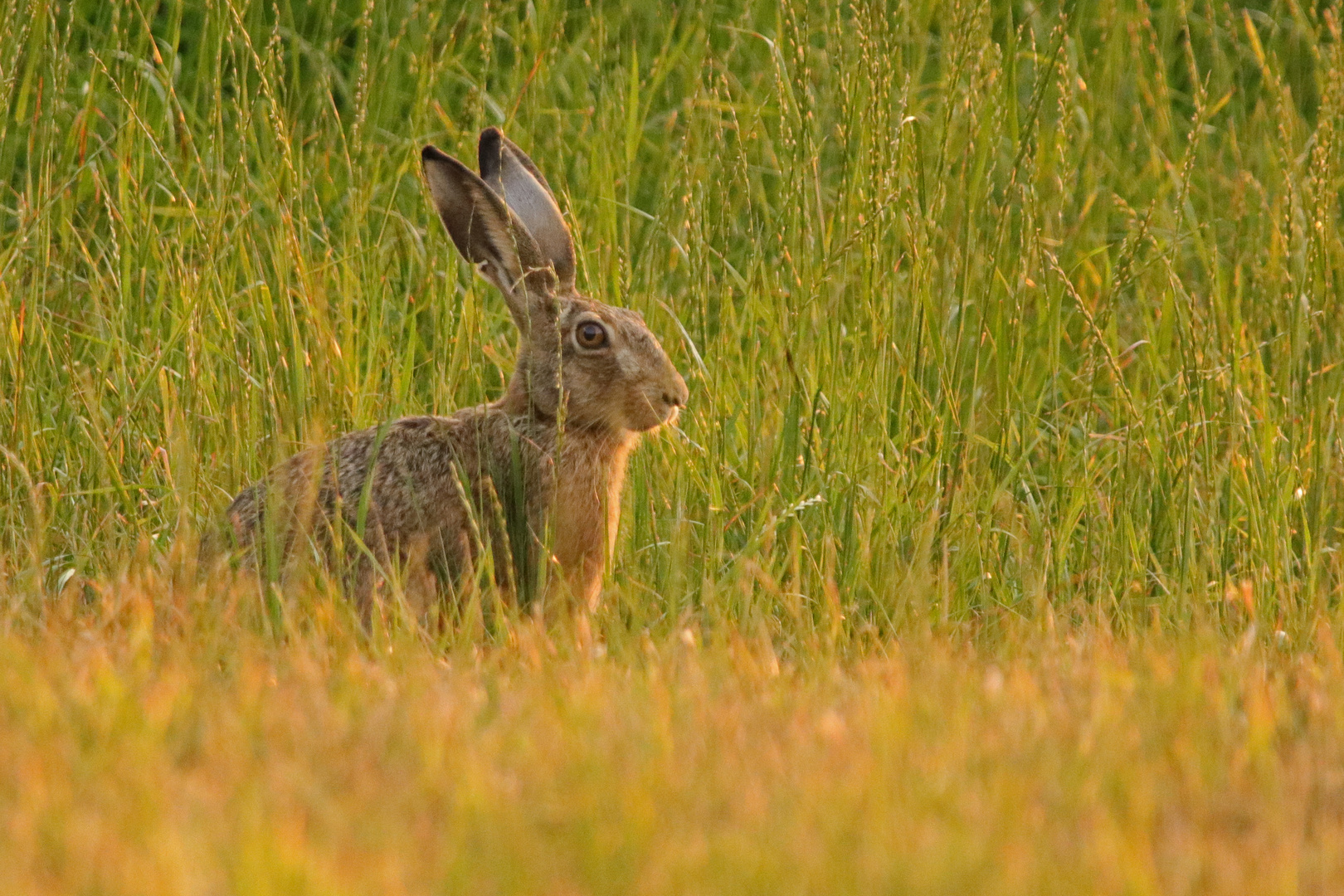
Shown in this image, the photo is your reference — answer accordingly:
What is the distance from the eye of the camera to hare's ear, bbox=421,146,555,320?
489 cm

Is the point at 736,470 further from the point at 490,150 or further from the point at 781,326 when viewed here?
the point at 490,150

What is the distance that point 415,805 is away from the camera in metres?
2.48

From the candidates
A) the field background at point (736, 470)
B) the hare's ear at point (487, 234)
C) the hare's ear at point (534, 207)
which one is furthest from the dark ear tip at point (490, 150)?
the field background at point (736, 470)

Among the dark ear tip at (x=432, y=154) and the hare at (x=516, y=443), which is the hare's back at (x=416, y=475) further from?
the dark ear tip at (x=432, y=154)

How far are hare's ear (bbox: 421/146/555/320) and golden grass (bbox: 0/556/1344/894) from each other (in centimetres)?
165

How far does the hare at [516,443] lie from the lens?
15.2 feet

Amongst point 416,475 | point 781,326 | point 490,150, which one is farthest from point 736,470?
point 490,150

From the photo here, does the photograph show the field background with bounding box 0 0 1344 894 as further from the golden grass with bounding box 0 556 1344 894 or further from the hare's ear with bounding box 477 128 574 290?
the hare's ear with bounding box 477 128 574 290

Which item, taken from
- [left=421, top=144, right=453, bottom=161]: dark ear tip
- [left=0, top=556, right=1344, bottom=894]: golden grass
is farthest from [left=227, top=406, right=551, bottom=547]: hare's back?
[left=0, top=556, right=1344, bottom=894]: golden grass

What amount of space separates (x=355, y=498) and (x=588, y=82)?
8.34ft

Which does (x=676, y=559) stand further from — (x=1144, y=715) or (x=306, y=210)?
(x=306, y=210)

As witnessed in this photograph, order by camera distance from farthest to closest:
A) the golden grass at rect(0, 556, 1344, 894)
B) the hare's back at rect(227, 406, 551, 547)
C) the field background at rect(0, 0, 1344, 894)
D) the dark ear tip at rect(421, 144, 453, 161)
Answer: the dark ear tip at rect(421, 144, 453, 161), the hare's back at rect(227, 406, 551, 547), the field background at rect(0, 0, 1344, 894), the golden grass at rect(0, 556, 1344, 894)

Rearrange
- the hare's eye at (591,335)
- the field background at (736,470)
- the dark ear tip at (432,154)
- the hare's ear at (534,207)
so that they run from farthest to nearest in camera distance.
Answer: the hare's ear at (534,207)
the hare's eye at (591,335)
the dark ear tip at (432,154)
the field background at (736,470)

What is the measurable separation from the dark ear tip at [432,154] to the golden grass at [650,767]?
1.65 metres
